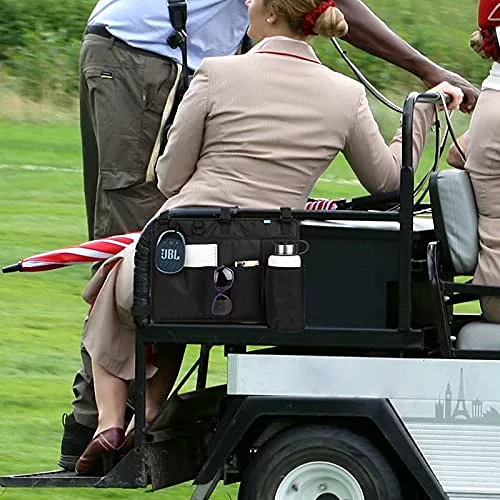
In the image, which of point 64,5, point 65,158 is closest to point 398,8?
point 64,5

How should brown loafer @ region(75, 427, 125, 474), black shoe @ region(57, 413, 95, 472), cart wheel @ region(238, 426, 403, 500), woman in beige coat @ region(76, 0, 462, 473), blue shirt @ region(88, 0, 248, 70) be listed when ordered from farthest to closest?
blue shirt @ region(88, 0, 248, 70)
black shoe @ region(57, 413, 95, 472)
brown loafer @ region(75, 427, 125, 474)
woman in beige coat @ region(76, 0, 462, 473)
cart wheel @ region(238, 426, 403, 500)

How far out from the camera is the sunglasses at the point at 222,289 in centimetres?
441

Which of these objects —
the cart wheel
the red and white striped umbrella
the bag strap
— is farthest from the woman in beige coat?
the bag strap

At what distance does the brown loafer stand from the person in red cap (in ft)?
3.70

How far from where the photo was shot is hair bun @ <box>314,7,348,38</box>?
4.60 metres

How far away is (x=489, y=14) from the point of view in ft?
15.0

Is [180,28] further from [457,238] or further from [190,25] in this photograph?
[457,238]

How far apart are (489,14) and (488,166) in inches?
17.2

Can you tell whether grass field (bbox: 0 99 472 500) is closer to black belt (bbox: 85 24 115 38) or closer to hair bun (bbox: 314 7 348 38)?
black belt (bbox: 85 24 115 38)

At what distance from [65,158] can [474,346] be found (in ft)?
32.5

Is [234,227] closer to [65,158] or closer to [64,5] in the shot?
[65,158]

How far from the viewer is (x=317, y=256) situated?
14.6 feet

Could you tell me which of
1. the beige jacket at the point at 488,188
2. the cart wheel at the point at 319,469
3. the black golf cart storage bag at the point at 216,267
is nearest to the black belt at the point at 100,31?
the black golf cart storage bag at the point at 216,267

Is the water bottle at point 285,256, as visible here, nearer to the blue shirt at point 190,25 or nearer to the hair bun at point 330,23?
the hair bun at point 330,23
